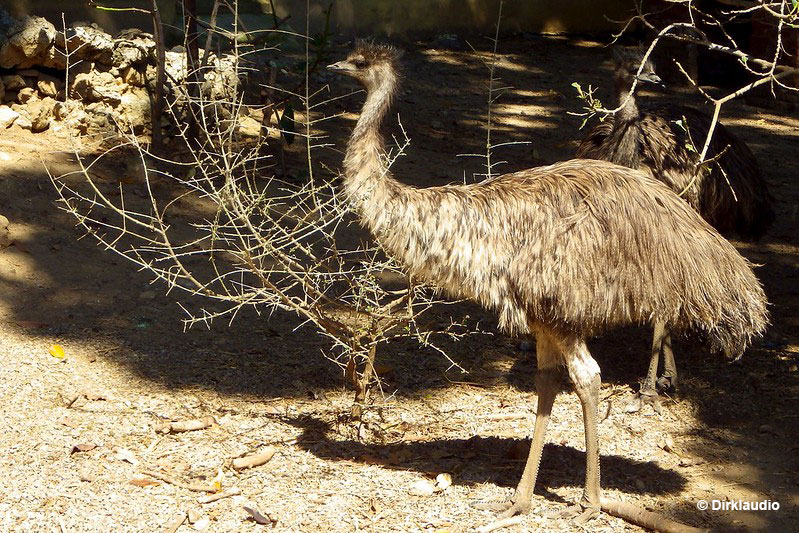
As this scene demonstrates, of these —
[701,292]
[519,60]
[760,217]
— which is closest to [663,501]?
[701,292]

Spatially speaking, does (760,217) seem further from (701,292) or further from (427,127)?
(427,127)

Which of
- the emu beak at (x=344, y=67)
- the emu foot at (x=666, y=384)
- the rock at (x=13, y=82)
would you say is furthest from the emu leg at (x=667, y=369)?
the rock at (x=13, y=82)

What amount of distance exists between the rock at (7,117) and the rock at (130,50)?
81cm

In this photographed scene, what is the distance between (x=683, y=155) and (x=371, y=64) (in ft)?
7.09

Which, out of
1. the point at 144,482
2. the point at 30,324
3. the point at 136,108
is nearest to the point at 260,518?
the point at 144,482

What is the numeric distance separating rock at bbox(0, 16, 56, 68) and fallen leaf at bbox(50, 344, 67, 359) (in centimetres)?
308

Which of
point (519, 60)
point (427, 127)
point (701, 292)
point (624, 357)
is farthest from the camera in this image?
point (519, 60)

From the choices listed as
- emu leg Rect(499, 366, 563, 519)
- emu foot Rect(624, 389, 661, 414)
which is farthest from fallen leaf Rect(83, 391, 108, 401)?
emu foot Rect(624, 389, 661, 414)

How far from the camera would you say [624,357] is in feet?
19.0

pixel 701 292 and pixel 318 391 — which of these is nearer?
pixel 701 292

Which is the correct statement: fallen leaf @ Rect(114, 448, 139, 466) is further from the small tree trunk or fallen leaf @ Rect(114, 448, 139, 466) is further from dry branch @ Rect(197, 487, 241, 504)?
the small tree trunk

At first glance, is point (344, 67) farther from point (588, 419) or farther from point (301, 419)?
point (588, 419)

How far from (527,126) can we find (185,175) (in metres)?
3.47

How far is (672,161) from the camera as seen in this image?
18.4 feet
